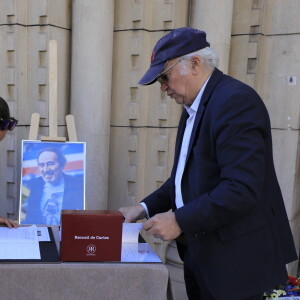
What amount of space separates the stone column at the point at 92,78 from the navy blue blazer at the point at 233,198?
7.24ft

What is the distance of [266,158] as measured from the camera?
4.87 feet

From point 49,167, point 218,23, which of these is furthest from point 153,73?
point 218,23

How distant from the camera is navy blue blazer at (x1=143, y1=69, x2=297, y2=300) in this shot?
138 cm

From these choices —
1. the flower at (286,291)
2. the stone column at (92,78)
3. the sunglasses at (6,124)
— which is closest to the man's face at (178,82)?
the sunglasses at (6,124)

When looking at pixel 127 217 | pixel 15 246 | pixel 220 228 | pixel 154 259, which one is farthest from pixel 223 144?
pixel 15 246

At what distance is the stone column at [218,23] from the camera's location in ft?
10.9

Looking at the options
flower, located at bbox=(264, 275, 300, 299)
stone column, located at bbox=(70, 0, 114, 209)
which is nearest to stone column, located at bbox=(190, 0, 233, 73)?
stone column, located at bbox=(70, 0, 114, 209)

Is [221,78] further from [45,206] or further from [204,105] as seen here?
[45,206]

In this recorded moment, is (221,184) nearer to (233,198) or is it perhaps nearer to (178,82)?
(233,198)

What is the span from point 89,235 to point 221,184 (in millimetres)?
462

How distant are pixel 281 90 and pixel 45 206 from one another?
2.03m

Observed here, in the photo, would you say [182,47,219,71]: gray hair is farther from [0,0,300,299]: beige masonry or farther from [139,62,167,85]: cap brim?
[0,0,300,299]: beige masonry

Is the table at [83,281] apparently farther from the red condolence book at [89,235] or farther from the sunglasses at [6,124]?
the sunglasses at [6,124]

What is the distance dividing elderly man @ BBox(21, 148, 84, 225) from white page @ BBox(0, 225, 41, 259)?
138 cm
